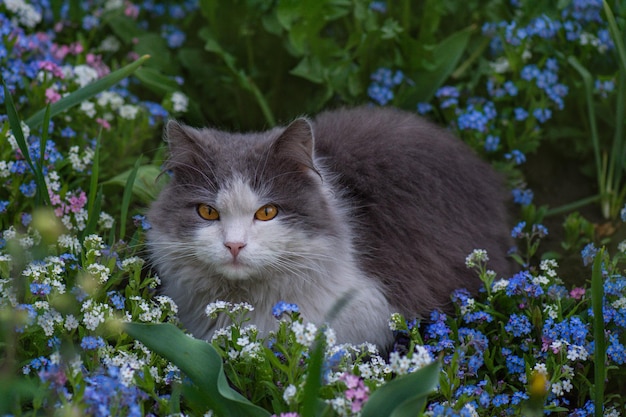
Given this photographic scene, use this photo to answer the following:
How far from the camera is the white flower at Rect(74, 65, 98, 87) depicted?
4.04 m

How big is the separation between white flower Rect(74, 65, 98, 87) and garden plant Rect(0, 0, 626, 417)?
0.02m

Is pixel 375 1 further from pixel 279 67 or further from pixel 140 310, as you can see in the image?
pixel 140 310

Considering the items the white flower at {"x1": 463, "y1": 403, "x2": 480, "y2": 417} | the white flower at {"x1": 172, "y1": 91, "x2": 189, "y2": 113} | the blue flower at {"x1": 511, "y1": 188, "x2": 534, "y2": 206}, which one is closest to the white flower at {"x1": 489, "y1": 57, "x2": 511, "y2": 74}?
the blue flower at {"x1": 511, "y1": 188, "x2": 534, "y2": 206}

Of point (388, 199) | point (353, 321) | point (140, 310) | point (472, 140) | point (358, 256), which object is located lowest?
point (140, 310)

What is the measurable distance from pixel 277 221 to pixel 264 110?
5.78 ft

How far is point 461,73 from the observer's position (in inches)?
184

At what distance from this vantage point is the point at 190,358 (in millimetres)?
2426

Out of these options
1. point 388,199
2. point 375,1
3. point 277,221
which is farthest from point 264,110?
point 277,221

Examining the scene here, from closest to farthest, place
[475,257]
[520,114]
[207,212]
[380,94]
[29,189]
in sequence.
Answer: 1. [207,212]
2. [475,257]
3. [29,189]
4. [520,114]
5. [380,94]

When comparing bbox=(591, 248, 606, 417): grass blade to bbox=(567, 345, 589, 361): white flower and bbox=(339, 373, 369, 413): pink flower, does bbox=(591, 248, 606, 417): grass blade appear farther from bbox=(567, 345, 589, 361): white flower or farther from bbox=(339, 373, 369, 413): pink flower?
bbox=(339, 373, 369, 413): pink flower

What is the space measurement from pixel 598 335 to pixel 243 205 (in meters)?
1.25

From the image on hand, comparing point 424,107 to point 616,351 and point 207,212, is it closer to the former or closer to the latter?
point 207,212

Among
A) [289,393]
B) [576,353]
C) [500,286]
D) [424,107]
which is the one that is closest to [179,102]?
[424,107]

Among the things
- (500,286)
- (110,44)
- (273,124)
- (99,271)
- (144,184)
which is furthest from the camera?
(110,44)
